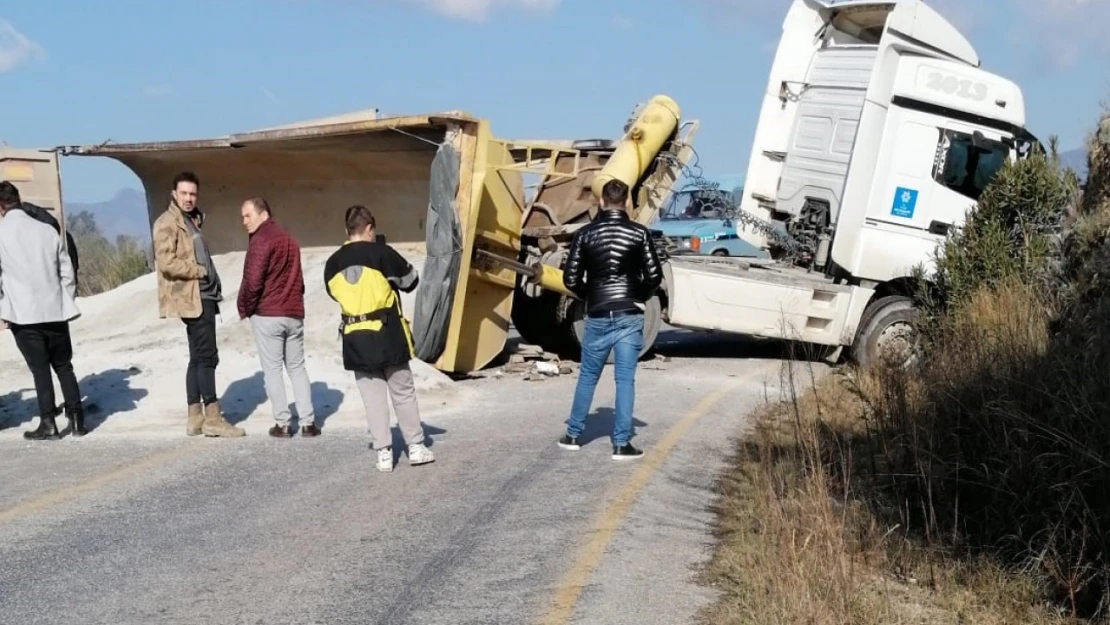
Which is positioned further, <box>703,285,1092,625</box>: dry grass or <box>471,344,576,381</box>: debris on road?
<box>471,344,576,381</box>: debris on road

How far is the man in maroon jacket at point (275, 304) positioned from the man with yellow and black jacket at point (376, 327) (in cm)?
120

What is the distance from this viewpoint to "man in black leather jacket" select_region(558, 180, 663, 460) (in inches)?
326

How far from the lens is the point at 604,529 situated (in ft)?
21.4

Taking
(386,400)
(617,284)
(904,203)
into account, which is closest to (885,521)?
(617,284)

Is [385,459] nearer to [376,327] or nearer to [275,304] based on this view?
[376,327]

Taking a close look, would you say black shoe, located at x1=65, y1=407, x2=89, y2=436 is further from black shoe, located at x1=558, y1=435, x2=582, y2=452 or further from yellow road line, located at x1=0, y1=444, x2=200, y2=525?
black shoe, located at x1=558, y1=435, x2=582, y2=452

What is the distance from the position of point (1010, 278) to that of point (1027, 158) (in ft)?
5.96

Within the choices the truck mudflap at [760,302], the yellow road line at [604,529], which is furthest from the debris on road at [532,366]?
the yellow road line at [604,529]

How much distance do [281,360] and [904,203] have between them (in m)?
7.25

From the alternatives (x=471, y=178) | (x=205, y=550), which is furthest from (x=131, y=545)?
(x=471, y=178)

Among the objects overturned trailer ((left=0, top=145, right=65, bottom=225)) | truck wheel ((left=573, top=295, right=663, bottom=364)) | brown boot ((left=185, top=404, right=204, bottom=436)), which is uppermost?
overturned trailer ((left=0, top=145, right=65, bottom=225))

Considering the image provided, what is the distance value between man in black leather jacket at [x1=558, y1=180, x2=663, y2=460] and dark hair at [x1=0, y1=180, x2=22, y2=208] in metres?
4.24

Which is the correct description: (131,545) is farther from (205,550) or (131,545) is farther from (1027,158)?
(1027,158)

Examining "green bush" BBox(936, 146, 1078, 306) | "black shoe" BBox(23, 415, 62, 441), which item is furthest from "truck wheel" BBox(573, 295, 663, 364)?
"black shoe" BBox(23, 415, 62, 441)
